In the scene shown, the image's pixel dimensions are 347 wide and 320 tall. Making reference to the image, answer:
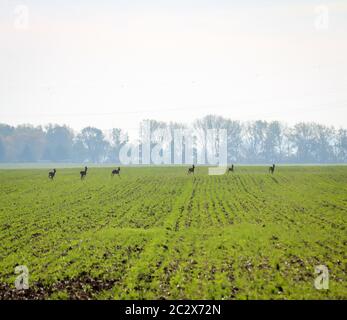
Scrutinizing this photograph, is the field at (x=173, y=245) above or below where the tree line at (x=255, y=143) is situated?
below

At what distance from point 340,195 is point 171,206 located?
66.0ft

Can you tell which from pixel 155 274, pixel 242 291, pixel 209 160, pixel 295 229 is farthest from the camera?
pixel 209 160

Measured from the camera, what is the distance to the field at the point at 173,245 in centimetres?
1467

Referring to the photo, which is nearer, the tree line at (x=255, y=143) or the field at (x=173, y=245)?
the field at (x=173, y=245)

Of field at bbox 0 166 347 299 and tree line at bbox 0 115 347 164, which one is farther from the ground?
tree line at bbox 0 115 347 164

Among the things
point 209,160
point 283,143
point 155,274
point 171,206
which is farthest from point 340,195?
point 283,143

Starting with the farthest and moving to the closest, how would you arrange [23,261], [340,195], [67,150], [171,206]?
1. [67,150]
2. [340,195]
3. [171,206]
4. [23,261]

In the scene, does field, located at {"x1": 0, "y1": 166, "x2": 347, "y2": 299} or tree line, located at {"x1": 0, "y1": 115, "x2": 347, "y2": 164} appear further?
tree line, located at {"x1": 0, "y1": 115, "x2": 347, "y2": 164}

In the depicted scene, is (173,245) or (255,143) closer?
(173,245)

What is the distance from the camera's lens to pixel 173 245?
70.6ft

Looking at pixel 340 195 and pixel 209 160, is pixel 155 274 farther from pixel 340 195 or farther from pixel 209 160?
pixel 209 160

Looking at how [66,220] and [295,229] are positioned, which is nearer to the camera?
[295,229]

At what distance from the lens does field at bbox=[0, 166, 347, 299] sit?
14672 mm

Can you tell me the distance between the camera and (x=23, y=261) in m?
18.4
